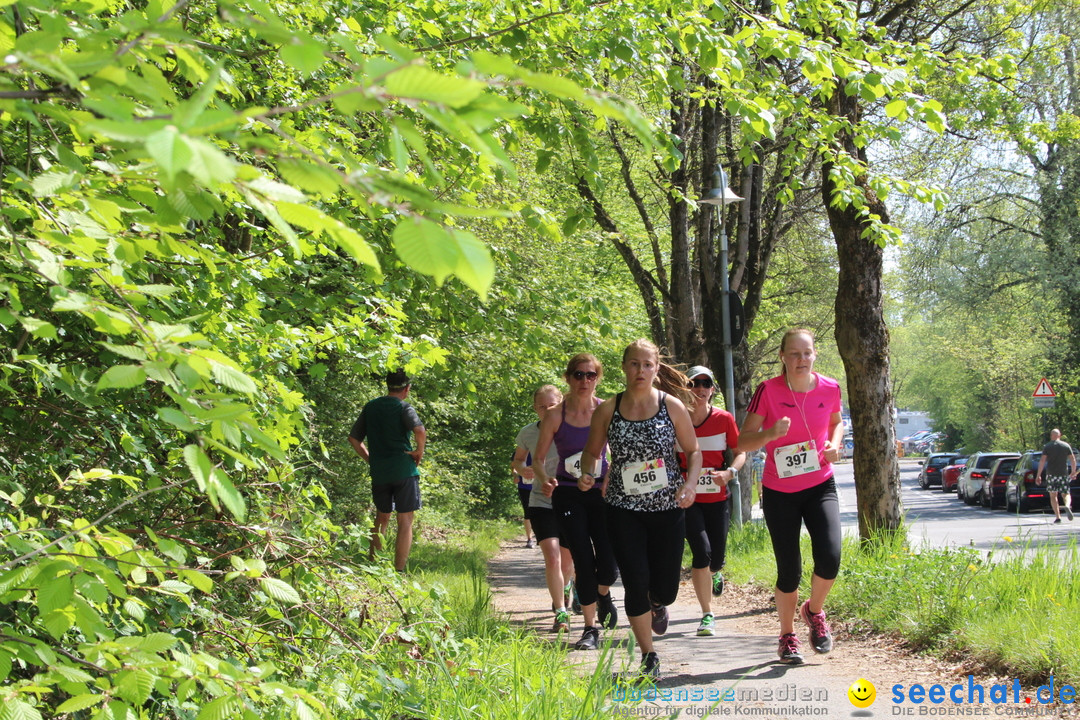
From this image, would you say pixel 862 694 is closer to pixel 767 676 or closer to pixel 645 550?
pixel 767 676

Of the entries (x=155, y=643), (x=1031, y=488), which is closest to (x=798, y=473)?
(x=155, y=643)

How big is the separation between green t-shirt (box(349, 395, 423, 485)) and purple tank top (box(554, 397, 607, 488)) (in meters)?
2.07

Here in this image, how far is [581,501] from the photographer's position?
666 cm

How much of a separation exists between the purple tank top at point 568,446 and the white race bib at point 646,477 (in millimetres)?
1283

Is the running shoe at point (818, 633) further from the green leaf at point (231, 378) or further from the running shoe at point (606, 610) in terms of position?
the green leaf at point (231, 378)

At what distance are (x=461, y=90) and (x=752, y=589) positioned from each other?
29.4 feet

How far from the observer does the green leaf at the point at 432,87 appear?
1213 millimetres

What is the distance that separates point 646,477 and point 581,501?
50.9 inches

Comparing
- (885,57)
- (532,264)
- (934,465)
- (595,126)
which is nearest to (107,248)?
(595,126)

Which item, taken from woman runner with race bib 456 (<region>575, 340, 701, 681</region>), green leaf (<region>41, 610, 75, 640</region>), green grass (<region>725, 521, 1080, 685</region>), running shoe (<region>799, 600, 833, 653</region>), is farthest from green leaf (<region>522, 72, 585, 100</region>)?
running shoe (<region>799, 600, 833, 653</region>)

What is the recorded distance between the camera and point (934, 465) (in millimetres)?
47344

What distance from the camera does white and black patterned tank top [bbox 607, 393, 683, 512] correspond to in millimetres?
5457

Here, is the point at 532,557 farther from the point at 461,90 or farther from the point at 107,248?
Result: the point at 461,90

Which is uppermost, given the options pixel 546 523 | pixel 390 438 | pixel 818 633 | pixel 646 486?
pixel 390 438
